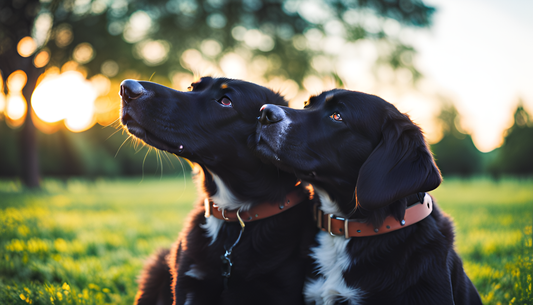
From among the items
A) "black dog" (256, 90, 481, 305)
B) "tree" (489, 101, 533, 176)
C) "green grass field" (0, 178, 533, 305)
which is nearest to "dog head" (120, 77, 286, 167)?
"black dog" (256, 90, 481, 305)

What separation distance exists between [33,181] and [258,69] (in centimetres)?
908

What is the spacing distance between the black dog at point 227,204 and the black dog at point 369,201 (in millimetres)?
217

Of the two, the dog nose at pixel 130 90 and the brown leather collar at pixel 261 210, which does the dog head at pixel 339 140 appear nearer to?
the brown leather collar at pixel 261 210

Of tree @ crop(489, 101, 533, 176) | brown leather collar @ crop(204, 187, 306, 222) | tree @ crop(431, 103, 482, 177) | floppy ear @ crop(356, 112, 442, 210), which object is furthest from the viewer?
tree @ crop(431, 103, 482, 177)

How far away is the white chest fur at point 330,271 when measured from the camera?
195cm

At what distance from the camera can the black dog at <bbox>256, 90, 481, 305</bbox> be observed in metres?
1.85

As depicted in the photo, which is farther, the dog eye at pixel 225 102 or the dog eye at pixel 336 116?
the dog eye at pixel 225 102

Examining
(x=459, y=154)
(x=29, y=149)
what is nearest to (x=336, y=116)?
(x=29, y=149)

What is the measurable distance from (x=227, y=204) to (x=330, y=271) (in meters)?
0.87

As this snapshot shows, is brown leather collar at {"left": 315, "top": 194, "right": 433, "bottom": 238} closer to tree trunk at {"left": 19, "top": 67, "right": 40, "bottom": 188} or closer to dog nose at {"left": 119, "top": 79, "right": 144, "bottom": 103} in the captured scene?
dog nose at {"left": 119, "top": 79, "right": 144, "bottom": 103}

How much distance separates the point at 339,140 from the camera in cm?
220

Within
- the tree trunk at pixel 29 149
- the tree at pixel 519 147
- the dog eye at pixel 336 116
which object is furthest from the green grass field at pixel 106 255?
the tree trunk at pixel 29 149

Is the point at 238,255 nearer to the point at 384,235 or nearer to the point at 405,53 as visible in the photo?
the point at 384,235

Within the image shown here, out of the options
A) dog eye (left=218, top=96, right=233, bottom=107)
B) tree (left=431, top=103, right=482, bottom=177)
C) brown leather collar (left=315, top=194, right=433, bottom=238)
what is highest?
dog eye (left=218, top=96, right=233, bottom=107)
